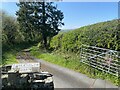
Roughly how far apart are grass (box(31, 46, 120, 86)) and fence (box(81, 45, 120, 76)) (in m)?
0.18

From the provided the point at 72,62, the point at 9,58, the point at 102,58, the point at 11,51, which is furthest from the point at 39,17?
the point at 102,58

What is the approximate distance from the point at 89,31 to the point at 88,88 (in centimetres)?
337

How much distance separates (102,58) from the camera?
Result: 25.2ft

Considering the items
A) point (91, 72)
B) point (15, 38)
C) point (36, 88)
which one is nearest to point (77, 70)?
point (91, 72)

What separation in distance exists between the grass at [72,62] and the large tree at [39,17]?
1404mm

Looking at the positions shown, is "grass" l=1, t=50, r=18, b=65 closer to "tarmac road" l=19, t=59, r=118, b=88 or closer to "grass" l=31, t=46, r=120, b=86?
"grass" l=31, t=46, r=120, b=86

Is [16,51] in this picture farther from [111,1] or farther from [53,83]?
[111,1]

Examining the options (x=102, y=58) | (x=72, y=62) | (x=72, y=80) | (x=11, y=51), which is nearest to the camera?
(x=72, y=80)

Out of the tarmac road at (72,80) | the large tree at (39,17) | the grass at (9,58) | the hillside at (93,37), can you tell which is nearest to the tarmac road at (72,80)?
the tarmac road at (72,80)

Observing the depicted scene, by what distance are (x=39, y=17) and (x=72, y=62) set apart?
4.44m

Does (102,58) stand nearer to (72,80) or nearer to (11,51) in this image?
(72,80)

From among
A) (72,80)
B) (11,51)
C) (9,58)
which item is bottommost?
(72,80)

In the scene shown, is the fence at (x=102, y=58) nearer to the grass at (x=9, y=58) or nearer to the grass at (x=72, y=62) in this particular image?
the grass at (x=72, y=62)

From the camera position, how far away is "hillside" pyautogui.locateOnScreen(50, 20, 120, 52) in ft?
24.7
